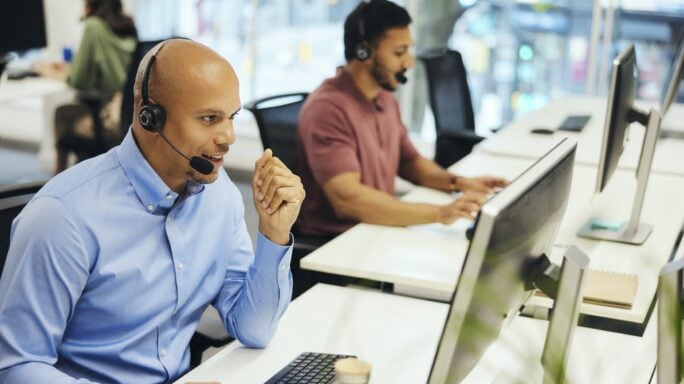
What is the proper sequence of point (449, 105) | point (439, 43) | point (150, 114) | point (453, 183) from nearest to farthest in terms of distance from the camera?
point (150, 114), point (453, 183), point (449, 105), point (439, 43)

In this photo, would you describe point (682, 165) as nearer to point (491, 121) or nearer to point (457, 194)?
point (457, 194)

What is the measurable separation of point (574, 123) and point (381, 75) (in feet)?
4.41

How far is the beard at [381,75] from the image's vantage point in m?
2.88

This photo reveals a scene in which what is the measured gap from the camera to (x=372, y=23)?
2.88 meters

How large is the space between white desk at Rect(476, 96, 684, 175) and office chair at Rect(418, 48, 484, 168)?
195mm

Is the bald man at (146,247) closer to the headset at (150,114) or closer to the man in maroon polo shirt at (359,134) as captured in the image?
the headset at (150,114)

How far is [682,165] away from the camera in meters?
3.37

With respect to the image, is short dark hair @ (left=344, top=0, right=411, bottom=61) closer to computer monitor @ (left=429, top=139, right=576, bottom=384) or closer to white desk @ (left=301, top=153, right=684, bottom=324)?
white desk @ (left=301, top=153, right=684, bottom=324)

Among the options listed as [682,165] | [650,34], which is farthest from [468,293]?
[650,34]

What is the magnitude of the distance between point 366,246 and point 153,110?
3.08ft

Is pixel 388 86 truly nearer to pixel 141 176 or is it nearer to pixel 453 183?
pixel 453 183

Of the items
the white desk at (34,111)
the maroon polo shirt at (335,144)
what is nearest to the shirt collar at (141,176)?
the maroon polo shirt at (335,144)

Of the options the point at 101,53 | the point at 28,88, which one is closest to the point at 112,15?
the point at 101,53

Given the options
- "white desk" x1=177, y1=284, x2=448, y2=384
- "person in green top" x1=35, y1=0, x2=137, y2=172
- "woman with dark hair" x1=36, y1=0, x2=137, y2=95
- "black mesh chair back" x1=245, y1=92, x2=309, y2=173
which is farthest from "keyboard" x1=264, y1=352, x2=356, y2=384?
"woman with dark hair" x1=36, y1=0, x2=137, y2=95
